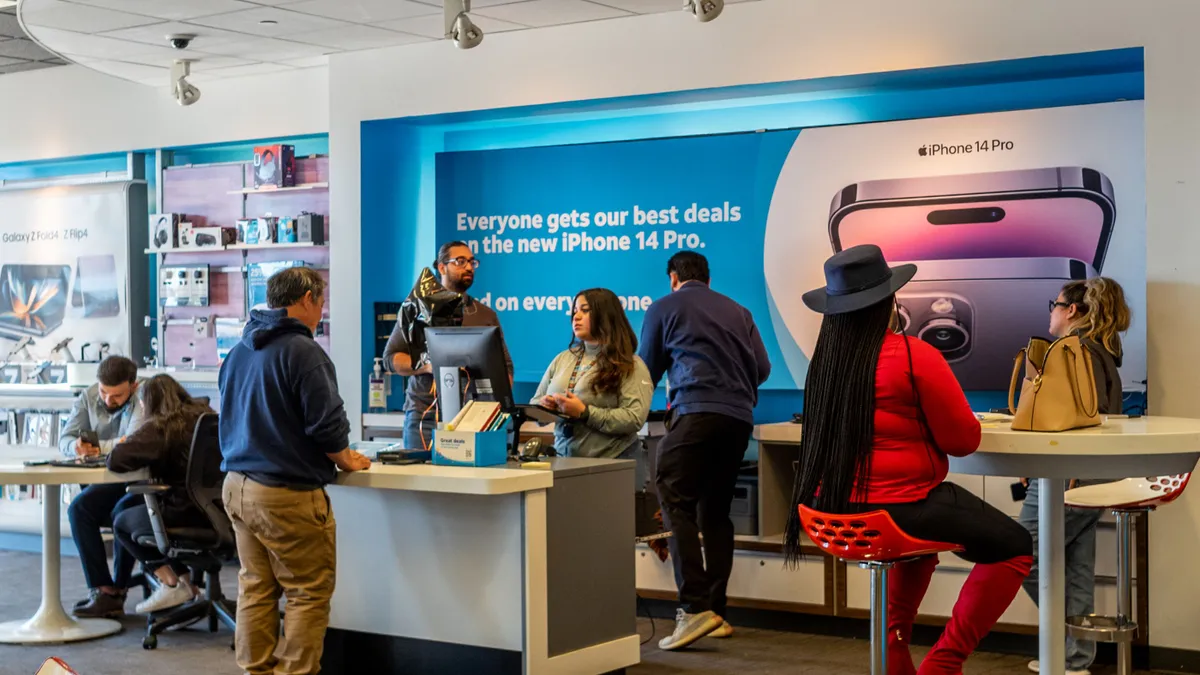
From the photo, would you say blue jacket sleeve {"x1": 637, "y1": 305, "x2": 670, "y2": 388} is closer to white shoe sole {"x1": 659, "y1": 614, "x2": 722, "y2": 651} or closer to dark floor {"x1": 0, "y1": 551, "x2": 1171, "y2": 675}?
white shoe sole {"x1": 659, "y1": 614, "x2": 722, "y2": 651}

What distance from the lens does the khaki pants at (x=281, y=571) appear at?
4.50m

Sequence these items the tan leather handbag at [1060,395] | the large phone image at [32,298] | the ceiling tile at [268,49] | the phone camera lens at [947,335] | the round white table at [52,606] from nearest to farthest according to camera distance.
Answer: the tan leather handbag at [1060,395] < the round white table at [52,606] < the phone camera lens at [947,335] < the ceiling tile at [268,49] < the large phone image at [32,298]

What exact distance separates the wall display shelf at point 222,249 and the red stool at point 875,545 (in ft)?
18.2

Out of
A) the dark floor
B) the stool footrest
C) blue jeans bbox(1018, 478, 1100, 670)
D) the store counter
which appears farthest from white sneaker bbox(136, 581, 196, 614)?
the stool footrest

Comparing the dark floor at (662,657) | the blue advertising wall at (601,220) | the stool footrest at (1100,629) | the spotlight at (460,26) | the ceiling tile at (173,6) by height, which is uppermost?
the ceiling tile at (173,6)

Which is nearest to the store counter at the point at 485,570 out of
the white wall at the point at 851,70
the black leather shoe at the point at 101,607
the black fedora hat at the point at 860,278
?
the black fedora hat at the point at 860,278

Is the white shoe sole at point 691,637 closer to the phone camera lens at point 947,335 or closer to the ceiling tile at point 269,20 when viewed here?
the phone camera lens at point 947,335

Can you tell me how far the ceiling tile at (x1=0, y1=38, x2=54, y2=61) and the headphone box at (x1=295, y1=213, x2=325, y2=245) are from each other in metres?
1.89

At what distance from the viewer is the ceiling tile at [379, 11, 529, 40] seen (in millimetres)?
6762

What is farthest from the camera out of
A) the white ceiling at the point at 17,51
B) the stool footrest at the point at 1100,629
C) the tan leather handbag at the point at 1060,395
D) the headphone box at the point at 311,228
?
the headphone box at the point at 311,228

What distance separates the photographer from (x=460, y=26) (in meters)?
6.02

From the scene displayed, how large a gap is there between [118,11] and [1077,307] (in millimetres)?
4533

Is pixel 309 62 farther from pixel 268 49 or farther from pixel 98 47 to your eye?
pixel 98 47

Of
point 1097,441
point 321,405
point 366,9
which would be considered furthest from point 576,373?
point 1097,441
